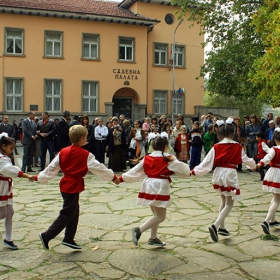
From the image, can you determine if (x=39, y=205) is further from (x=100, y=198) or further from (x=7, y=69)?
(x=7, y=69)

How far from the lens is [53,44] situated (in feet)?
92.8

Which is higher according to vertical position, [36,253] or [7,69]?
[7,69]

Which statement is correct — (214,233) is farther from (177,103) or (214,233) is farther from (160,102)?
(177,103)

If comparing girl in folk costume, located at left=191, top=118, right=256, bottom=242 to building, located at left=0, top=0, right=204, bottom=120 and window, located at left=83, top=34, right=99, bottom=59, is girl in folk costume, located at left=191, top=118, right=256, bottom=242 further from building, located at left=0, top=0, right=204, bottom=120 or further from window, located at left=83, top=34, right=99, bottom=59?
window, located at left=83, top=34, right=99, bottom=59

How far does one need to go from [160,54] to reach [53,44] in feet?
27.5

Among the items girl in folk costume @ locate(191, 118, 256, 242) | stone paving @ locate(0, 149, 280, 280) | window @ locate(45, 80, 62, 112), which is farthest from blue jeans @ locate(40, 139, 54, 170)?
window @ locate(45, 80, 62, 112)

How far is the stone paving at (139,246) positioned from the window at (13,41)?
2049 centimetres

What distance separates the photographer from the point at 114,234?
Result: 627 cm

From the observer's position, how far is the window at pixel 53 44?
28172 mm

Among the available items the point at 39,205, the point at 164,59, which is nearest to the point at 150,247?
the point at 39,205

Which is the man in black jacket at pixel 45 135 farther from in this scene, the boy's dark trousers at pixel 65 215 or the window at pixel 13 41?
the window at pixel 13 41

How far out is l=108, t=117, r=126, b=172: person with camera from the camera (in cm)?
1322

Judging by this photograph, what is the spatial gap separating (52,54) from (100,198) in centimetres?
2111

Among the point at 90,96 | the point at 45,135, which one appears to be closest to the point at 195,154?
the point at 45,135
